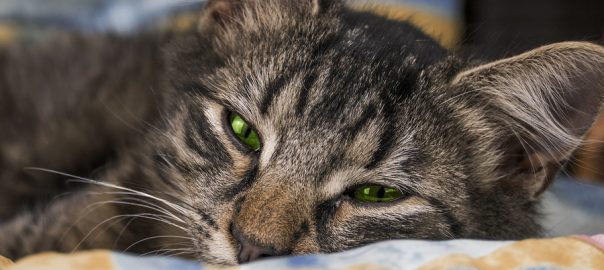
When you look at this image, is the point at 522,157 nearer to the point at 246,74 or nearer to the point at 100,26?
the point at 246,74

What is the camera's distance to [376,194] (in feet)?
3.86

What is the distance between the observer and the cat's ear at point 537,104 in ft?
3.72

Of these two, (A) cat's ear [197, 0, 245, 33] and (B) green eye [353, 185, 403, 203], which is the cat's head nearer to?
(B) green eye [353, 185, 403, 203]

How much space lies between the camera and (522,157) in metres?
1.32

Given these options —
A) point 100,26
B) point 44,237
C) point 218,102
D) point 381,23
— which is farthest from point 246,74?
point 100,26

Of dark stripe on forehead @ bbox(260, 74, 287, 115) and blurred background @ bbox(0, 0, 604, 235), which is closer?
dark stripe on forehead @ bbox(260, 74, 287, 115)

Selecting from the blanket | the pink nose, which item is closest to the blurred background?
the blanket

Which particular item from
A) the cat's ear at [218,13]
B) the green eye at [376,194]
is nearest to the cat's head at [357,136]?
the green eye at [376,194]

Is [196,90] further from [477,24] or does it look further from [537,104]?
[477,24]

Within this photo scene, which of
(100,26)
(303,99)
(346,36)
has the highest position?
(100,26)

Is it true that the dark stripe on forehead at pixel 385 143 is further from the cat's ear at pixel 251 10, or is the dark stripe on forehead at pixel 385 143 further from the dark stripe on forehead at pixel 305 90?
the cat's ear at pixel 251 10

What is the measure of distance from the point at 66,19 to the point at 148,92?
925 millimetres

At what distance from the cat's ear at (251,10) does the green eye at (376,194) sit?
41cm

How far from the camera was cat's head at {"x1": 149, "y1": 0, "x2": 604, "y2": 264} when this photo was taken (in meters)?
1.12
